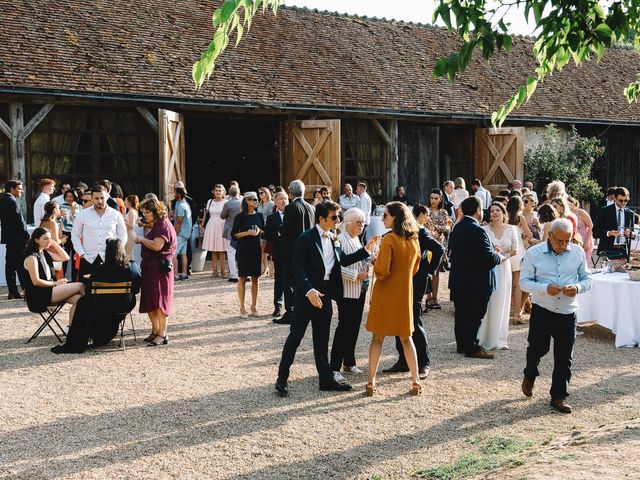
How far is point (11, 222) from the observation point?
39.7 ft

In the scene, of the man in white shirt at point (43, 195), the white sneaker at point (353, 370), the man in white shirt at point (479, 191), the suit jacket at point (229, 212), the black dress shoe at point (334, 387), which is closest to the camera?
the black dress shoe at point (334, 387)

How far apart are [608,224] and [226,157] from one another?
11741mm

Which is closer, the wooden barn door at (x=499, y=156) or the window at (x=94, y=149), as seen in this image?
the window at (x=94, y=149)

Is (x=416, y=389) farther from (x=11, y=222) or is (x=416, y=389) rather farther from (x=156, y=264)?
(x=11, y=222)

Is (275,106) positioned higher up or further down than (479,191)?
higher up

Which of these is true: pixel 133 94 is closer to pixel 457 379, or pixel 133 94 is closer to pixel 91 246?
pixel 91 246

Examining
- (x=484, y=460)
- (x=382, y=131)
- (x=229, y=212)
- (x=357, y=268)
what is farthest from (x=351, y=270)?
(x=382, y=131)

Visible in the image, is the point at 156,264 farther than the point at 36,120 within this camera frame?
No

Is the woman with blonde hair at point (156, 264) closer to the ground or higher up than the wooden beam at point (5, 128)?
closer to the ground

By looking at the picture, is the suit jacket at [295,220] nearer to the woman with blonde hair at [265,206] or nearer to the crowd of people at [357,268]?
the crowd of people at [357,268]

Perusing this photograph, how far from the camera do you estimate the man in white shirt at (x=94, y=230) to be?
9.48m

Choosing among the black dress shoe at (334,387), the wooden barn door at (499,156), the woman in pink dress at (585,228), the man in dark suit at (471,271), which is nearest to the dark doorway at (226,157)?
the wooden barn door at (499,156)

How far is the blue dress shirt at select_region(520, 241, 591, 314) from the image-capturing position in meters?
6.62

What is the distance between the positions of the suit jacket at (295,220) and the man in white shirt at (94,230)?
1.98 metres
